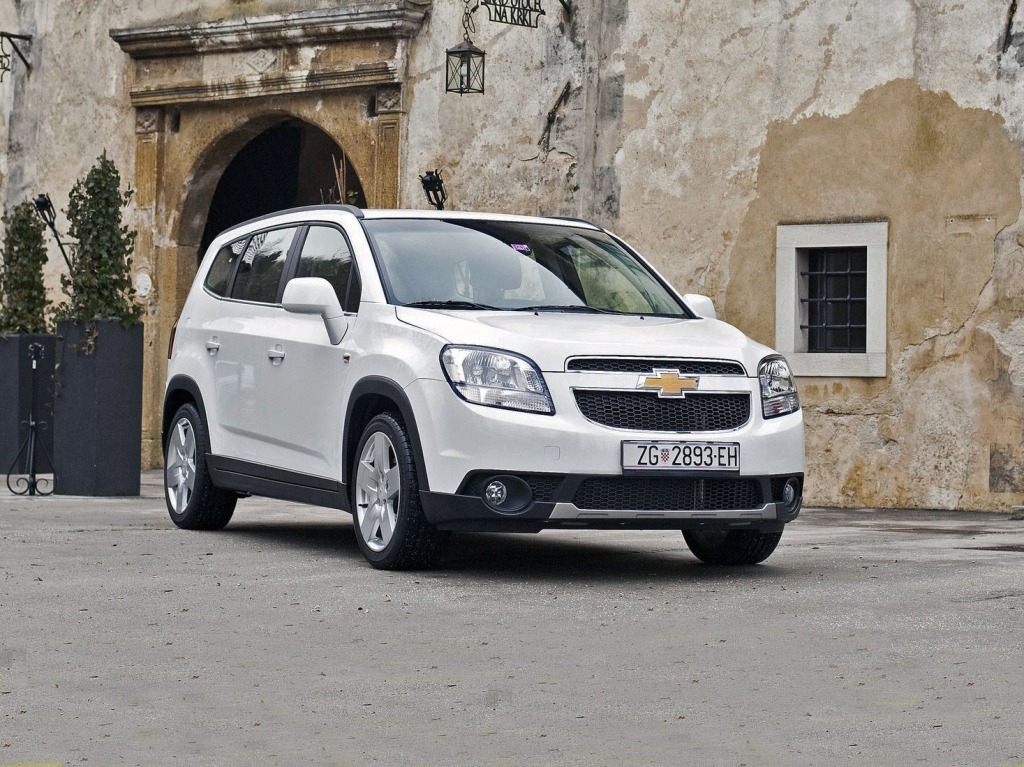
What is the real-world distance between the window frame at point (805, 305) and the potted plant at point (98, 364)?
17.9 feet

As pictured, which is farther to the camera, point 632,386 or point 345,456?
point 345,456

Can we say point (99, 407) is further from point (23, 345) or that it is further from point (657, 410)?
point (657, 410)

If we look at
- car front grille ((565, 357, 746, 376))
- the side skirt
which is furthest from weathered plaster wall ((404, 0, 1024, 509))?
car front grille ((565, 357, 746, 376))

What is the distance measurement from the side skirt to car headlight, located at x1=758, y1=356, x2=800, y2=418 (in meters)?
2.03

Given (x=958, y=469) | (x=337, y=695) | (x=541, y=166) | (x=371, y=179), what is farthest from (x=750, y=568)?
(x=371, y=179)

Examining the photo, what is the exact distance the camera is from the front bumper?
7902 millimetres

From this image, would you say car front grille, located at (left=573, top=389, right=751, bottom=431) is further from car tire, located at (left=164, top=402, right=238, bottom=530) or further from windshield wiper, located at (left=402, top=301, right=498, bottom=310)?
car tire, located at (left=164, top=402, right=238, bottom=530)

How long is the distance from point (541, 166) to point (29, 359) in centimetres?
494

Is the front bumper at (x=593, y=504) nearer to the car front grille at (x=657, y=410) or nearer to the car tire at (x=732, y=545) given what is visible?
the car front grille at (x=657, y=410)

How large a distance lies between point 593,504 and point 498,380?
2.18 ft

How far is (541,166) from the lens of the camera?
17.3 meters

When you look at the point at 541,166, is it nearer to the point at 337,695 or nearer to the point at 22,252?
the point at 22,252

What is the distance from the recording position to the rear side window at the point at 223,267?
1077 cm

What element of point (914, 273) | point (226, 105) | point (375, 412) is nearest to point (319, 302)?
point (375, 412)
